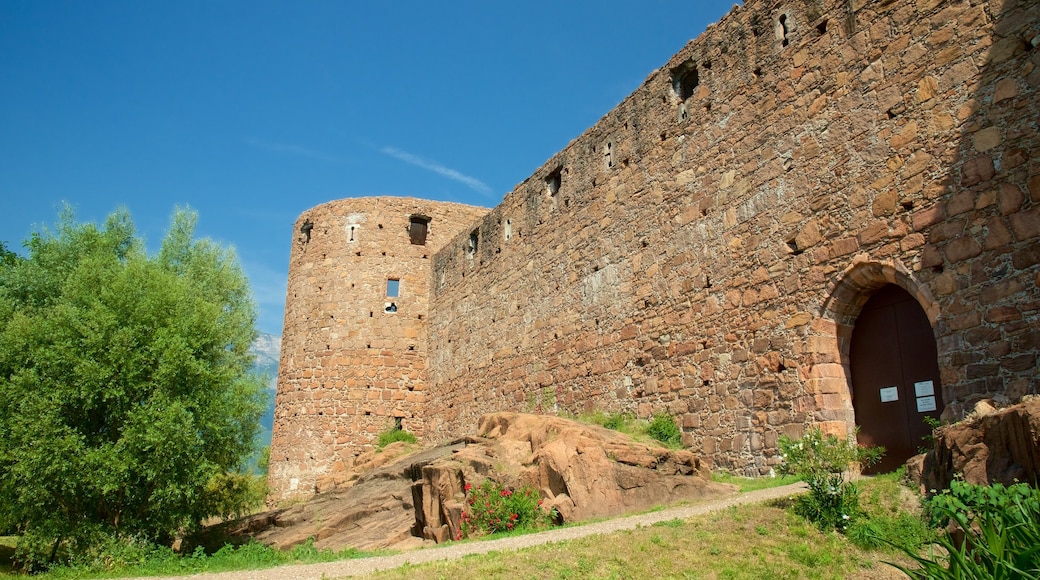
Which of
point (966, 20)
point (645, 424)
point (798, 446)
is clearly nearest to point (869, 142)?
point (966, 20)

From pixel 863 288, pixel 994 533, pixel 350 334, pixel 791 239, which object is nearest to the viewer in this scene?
pixel 994 533

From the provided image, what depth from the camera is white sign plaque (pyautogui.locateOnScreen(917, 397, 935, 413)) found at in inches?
377

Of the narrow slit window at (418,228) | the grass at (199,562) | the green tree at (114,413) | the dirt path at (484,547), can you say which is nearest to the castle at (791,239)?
the dirt path at (484,547)

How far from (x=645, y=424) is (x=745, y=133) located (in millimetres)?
5212

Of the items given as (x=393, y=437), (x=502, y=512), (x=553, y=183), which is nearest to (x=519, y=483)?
(x=502, y=512)

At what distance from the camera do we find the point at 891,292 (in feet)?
33.7

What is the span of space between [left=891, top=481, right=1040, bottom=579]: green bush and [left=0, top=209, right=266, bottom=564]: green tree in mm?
11266

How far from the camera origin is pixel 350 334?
2281 cm

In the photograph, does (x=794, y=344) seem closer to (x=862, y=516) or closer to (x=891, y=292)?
(x=891, y=292)

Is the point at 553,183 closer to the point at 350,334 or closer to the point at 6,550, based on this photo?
the point at 350,334

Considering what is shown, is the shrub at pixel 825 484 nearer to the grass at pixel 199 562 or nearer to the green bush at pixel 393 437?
the grass at pixel 199 562

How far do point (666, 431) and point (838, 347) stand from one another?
11.2 ft

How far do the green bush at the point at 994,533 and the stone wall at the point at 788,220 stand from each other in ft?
11.5

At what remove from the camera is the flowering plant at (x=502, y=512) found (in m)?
9.96
